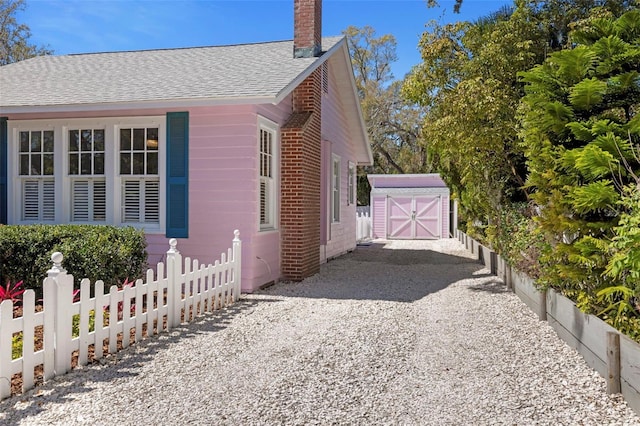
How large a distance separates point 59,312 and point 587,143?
5.36m

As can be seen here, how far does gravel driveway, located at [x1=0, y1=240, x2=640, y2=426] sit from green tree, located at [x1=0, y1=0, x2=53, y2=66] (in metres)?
27.1

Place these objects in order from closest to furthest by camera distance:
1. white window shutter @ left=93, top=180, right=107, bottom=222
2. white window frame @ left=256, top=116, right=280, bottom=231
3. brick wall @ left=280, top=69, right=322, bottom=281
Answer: white window shutter @ left=93, top=180, right=107, bottom=222
white window frame @ left=256, top=116, right=280, bottom=231
brick wall @ left=280, top=69, right=322, bottom=281

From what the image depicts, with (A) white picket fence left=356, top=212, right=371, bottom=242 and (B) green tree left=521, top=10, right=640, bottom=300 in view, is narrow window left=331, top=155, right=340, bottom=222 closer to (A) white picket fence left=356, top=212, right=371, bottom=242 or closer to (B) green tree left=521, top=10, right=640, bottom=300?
(B) green tree left=521, top=10, right=640, bottom=300

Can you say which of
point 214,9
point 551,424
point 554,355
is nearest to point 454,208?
point 214,9

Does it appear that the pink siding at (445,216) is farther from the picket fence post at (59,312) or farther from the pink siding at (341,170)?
the picket fence post at (59,312)

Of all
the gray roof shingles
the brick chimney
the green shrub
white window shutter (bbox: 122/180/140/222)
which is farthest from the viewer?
the brick chimney

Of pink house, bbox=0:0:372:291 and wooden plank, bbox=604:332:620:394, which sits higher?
pink house, bbox=0:0:372:291

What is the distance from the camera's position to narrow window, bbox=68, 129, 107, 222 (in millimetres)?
8938

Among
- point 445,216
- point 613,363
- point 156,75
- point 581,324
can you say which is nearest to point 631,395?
point 613,363

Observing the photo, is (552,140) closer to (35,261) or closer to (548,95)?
(548,95)

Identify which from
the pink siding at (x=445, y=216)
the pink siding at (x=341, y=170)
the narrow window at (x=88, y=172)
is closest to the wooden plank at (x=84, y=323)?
the narrow window at (x=88, y=172)

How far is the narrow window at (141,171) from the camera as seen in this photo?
28.7ft

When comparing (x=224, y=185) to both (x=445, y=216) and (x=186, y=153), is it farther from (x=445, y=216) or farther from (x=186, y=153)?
(x=445, y=216)

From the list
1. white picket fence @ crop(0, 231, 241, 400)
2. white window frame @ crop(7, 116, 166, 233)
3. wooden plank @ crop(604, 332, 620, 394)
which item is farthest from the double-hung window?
wooden plank @ crop(604, 332, 620, 394)
